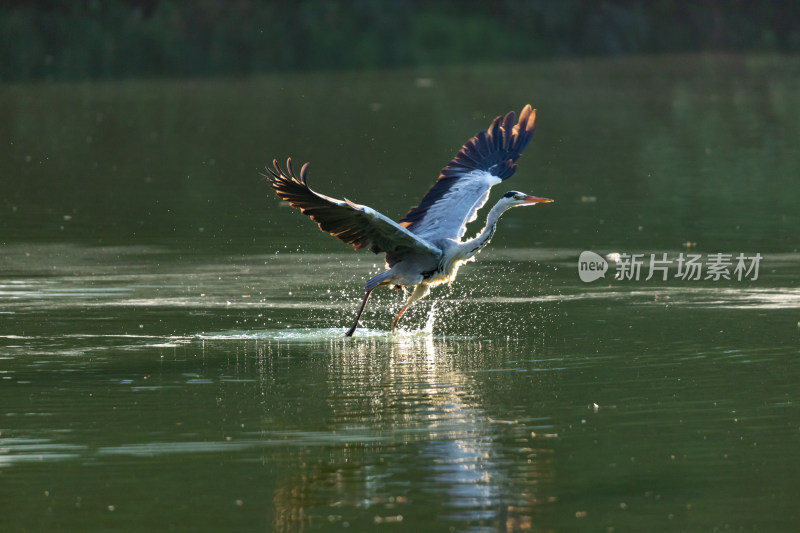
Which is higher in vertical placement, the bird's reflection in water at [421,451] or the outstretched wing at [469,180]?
the outstretched wing at [469,180]

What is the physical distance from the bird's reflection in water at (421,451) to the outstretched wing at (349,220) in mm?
1128

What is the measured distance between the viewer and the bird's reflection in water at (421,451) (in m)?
8.80

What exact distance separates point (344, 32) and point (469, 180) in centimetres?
4338

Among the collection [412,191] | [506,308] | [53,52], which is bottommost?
[506,308]

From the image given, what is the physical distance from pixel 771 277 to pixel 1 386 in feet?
27.2

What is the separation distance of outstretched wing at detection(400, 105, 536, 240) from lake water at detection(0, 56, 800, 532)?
0.86 meters

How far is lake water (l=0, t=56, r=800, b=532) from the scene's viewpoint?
9039 mm

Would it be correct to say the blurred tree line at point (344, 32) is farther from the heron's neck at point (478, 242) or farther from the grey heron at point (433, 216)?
the heron's neck at point (478, 242)

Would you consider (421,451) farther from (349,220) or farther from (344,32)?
(344,32)

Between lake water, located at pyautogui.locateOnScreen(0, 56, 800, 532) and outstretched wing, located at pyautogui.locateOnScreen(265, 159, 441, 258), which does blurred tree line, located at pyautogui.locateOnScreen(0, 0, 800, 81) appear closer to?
lake water, located at pyautogui.locateOnScreen(0, 56, 800, 532)

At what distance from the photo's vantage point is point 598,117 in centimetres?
3834

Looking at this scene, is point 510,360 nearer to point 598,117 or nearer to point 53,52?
point 598,117

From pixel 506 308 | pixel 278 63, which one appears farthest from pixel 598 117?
pixel 506 308

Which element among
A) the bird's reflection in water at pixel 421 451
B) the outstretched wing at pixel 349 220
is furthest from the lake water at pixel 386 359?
the outstretched wing at pixel 349 220
